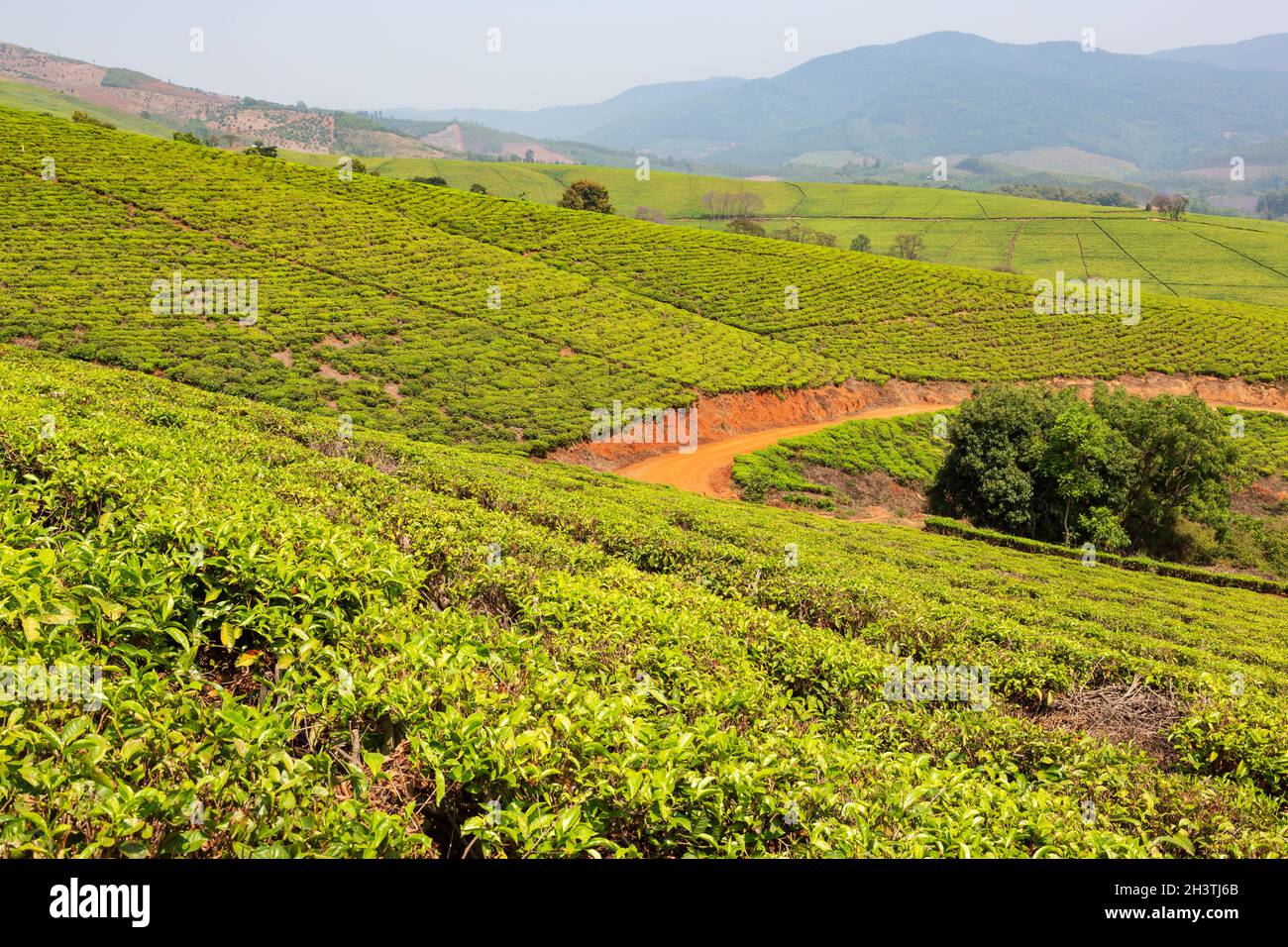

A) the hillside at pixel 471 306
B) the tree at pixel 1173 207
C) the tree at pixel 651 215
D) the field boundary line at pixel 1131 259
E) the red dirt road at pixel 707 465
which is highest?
the tree at pixel 1173 207

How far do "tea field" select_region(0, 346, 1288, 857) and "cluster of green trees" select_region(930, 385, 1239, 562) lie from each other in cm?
1914

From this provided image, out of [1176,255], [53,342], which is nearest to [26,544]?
[53,342]

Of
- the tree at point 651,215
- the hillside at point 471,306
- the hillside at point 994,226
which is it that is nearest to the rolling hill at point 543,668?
the hillside at point 471,306

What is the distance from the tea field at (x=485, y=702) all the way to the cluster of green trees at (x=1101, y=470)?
1914 centimetres

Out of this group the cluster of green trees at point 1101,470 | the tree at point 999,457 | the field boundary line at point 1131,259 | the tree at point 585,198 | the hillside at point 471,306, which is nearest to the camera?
the cluster of green trees at point 1101,470

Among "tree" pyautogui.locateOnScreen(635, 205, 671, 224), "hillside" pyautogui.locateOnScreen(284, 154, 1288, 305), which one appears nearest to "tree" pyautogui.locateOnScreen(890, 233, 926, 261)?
"hillside" pyautogui.locateOnScreen(284, 154, 1288, 305)

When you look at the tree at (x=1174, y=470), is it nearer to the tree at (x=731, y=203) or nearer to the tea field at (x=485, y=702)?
the tea field at (x=485, y=702)

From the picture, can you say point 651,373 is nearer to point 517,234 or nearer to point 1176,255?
point 517,234

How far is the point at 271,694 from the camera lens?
4.91m

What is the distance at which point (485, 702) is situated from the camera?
4648 millimetres

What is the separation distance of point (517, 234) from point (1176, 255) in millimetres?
103218

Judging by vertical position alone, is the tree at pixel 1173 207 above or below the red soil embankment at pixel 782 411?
above

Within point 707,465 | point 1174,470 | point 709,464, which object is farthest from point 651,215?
point 1174,470

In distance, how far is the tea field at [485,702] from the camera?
372 centimetres
